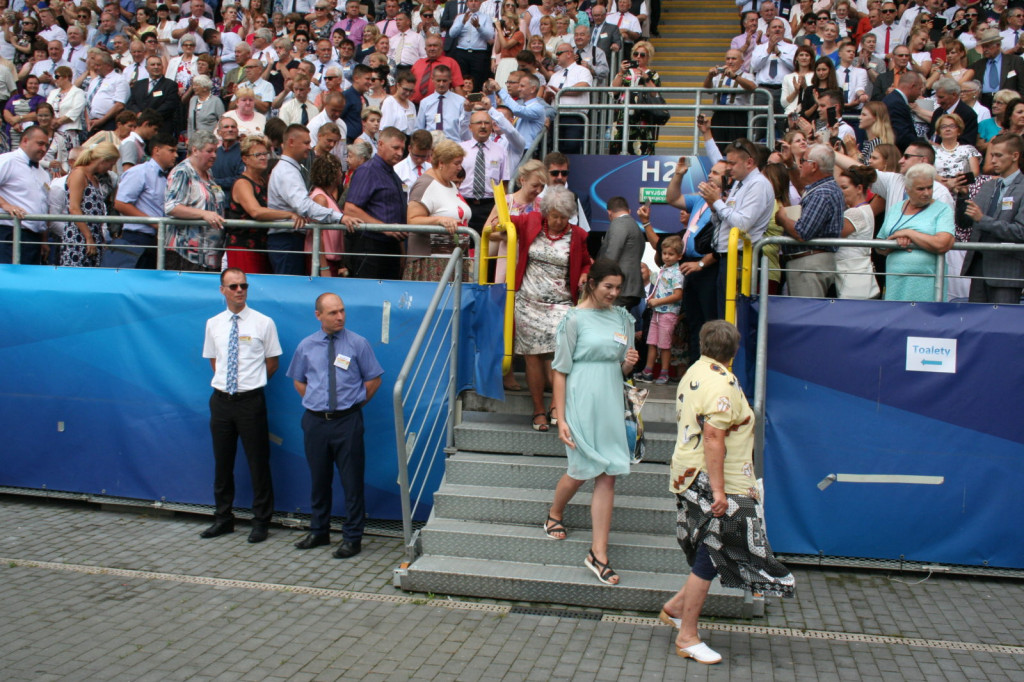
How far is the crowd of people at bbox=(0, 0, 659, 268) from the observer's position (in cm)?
809

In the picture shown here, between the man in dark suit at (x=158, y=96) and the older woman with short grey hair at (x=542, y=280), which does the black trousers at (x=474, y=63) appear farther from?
the older woman with short grey hair at (x=542, y=280)

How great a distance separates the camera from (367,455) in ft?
24.8

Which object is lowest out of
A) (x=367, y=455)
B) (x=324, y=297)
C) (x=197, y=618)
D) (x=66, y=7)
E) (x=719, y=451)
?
(x=197, y=618)

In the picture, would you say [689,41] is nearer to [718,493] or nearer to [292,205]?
[292,205]

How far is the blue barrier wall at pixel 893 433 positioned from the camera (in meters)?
6.68

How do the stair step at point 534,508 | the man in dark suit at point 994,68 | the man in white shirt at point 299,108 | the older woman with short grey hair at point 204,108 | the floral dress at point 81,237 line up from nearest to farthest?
the stair step at point 534,508
the floral dress at point 81,237
the man in dark suit at point 994,68
the man in white shirt at point 299,108
the older woman with short grey hair at point 204,108

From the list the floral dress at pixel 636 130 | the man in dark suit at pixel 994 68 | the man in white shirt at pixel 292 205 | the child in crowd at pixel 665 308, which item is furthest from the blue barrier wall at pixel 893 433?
the man in dark suit at pixel 994 68

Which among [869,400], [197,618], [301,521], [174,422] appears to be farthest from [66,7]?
[869,400]

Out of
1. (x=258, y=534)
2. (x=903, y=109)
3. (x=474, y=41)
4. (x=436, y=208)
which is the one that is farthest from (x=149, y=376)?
(x=903, y=109)

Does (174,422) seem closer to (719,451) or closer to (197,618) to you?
(197,618)

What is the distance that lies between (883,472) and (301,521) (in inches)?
173

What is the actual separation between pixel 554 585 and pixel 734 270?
7.94 feet

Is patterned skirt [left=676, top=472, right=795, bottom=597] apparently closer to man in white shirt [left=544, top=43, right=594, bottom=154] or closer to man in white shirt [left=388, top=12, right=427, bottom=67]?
man in white shirt [left=544, top=43, right=594, bottom=154]

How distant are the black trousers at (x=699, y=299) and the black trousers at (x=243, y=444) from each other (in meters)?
3.41
